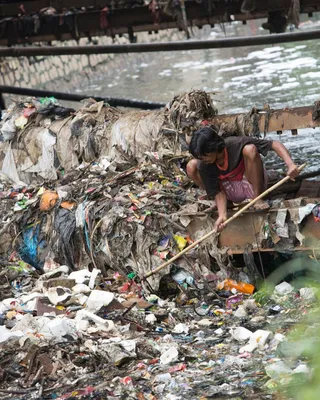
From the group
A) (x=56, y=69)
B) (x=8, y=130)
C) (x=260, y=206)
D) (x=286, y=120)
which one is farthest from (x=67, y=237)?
(x=56, y=69)

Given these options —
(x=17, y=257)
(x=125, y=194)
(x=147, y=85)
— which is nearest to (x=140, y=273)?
(x=125, y=194)

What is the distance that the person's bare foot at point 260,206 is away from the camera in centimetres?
613

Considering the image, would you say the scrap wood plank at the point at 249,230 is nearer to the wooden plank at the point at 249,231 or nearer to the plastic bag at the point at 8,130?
the wooden plank at the point at 249,231

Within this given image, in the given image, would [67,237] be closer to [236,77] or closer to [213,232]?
[213,232]

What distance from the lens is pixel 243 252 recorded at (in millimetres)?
6332

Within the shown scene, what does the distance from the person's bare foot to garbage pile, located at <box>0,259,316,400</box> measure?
0.61 meters

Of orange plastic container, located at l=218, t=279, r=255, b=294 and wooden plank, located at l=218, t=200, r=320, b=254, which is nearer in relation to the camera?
wooden plank, located at l=218, t=200, r=320, b=254

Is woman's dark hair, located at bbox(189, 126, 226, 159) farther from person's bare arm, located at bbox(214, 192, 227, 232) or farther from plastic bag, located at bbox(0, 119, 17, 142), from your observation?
plastic bag, located at bbox(0, 119, 17, 142)

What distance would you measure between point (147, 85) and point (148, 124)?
32.9 feet

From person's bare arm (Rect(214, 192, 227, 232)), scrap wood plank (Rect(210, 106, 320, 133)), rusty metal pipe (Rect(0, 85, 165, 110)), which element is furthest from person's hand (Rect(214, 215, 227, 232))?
rusty metal pipe (Rect(0, 85, 165, 110))

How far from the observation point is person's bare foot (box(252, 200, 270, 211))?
241 inches

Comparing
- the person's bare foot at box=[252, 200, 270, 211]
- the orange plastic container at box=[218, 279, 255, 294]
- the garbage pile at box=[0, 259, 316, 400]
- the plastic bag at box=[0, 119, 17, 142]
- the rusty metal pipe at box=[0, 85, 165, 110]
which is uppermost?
the plastic bag at box=[0, 119, 17, 142]

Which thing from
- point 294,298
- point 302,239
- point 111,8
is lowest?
point 294,298

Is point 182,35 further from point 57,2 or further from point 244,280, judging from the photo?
point 244,280
